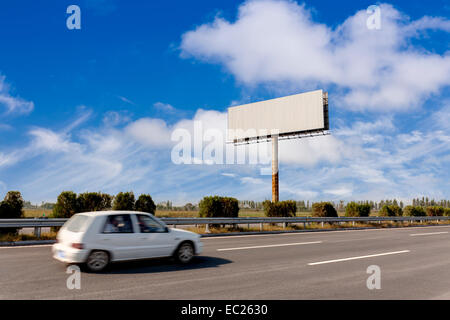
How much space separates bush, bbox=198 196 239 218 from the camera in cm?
2266

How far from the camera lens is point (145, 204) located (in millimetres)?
21438

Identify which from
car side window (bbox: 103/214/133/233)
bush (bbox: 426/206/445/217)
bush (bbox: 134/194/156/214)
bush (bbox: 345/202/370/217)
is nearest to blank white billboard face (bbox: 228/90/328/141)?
bush (bbox: 345/202/370/217)

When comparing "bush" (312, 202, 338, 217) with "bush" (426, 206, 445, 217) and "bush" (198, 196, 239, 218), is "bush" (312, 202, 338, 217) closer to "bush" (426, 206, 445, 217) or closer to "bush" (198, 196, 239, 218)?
"bush" (198, 196, 239, 218)

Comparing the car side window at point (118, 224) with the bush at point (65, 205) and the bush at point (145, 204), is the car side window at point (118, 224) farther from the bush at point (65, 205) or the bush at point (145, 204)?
the bush at point (145, 204)

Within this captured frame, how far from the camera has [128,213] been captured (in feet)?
28.1

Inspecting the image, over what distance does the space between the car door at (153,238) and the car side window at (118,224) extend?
0.78 feet

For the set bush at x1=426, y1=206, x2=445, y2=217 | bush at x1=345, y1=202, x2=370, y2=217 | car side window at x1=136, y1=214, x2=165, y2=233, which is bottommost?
bush at x1=426, y1=206, x2=445, y2=217

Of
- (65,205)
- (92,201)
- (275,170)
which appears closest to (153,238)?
(65,205)

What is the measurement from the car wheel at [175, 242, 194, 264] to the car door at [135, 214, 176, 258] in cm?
24

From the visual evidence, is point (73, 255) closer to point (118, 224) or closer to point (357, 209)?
point (118, 224)
